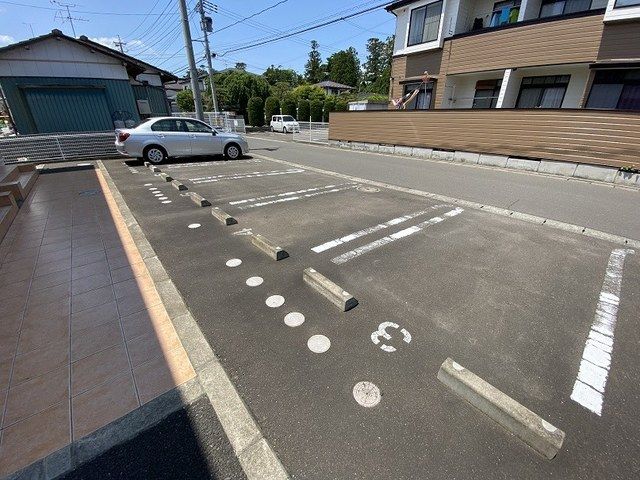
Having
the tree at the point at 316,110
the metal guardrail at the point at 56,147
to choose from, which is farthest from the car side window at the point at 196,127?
the tree at the point at 316,110

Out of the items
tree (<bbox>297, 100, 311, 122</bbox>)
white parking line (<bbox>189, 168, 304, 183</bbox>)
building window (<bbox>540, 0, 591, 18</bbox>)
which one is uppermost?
building window (<bbox>540, 0, 591, 18</bbox>)

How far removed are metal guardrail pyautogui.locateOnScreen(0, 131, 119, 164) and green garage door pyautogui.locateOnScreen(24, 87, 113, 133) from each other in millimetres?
2005

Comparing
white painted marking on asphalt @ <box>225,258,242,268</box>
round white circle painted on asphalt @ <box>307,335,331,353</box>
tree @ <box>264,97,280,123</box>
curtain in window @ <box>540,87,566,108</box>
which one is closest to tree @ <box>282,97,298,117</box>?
tree @ <box>264,97,280,123</box>

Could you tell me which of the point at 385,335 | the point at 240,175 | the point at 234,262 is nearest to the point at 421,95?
the point at 240,175

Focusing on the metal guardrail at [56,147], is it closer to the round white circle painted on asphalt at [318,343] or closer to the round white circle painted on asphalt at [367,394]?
the round white circle painted on asphalt at [318,343]

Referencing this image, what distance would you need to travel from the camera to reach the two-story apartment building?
9.94 metres

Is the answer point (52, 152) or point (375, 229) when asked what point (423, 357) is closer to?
point (375, 229)

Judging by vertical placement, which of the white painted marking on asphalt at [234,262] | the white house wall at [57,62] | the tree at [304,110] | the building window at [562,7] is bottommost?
the white painted marking on asphalt at [234,262]

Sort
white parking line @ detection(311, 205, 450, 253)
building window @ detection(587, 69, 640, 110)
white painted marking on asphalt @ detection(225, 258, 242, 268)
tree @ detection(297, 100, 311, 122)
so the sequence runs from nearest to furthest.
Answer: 1. white painted marking on asphalt @ detection(225, 258, 242, 268)
2. white parking line @ detection(311, 205, 450, 253)
3. building window @ detection(587, 69, 640, 110)
4. tree @ detection(297, 100, 311, 122)

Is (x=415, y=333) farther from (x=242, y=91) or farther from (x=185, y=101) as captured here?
(x=185, y=101)

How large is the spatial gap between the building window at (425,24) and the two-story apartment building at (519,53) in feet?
0.14

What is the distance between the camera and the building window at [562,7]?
452 inches

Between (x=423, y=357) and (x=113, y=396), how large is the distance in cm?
226

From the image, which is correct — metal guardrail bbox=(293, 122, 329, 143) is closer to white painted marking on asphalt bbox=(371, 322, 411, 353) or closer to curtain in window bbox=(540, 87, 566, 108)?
curtain in window bbox=(540, 87, 566, 108)
